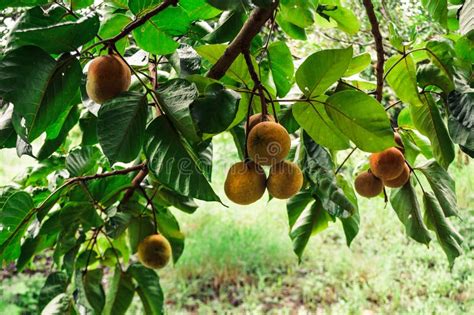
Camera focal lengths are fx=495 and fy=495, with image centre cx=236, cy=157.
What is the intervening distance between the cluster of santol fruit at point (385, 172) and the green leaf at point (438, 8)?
186mm

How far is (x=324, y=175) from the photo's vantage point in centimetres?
64

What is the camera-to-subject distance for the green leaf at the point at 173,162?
50 centimetres

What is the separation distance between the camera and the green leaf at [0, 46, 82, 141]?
43cm

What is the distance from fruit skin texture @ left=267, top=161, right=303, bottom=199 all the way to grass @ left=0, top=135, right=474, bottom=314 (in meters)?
1.99

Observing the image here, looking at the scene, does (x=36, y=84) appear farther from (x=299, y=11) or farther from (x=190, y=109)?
Answer: (x=299, y=11)

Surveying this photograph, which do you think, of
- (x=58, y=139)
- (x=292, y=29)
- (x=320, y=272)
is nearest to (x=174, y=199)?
(x=58, y=139)

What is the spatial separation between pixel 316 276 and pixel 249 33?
93.1 inches

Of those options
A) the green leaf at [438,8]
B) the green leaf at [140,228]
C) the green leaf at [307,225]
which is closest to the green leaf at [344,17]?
the green leaf at [438,8]

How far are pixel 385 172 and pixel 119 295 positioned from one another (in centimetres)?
62

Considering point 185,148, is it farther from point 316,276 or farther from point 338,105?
point 316,276

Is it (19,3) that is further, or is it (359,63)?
(359,63)

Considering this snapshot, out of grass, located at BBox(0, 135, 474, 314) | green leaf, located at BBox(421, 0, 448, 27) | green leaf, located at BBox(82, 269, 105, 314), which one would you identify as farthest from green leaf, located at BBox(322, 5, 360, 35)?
grass, located at BBox(0, 135, 474, 314)

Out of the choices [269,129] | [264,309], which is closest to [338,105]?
[269,129]

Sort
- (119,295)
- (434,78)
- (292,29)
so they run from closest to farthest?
(434,78) → (292,29) → (119,295)
